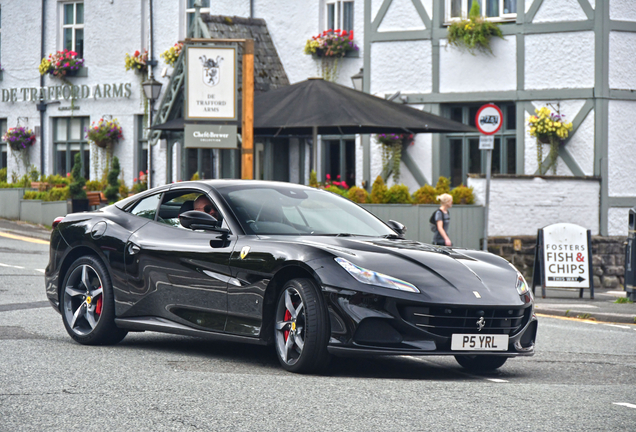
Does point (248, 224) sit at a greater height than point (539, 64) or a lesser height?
lesser

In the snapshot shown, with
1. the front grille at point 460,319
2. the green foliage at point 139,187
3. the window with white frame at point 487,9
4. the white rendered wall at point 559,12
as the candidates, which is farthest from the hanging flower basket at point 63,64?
the front grille at point 460,319

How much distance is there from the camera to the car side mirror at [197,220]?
7.39m

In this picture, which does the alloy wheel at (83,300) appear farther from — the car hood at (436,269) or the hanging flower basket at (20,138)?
the hanging flower basket at (20,138)

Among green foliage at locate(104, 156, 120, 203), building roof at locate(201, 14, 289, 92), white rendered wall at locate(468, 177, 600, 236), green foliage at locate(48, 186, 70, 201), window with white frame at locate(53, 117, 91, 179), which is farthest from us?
window with white frame at locate(53, 117, 91, 179)

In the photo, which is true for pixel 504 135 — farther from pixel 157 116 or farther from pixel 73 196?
pixel 73 196

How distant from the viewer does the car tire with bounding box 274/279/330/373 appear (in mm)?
6602

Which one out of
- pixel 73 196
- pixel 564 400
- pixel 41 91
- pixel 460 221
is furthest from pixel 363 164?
pixel 564 400

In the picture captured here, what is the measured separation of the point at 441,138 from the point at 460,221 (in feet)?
11.1

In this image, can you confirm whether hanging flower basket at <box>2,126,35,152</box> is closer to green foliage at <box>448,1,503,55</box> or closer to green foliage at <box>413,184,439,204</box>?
green foliage at <box>448,1,503,55</box>

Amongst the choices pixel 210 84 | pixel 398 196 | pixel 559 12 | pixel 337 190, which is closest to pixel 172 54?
pixel 337 190

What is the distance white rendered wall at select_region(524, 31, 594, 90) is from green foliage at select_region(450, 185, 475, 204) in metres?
3.01

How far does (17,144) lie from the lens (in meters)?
31.3

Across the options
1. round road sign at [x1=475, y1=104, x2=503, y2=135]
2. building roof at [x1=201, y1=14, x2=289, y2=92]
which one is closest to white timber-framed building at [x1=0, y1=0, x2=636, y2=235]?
building roof at [x1=201, y1=14, x2=289, y2=92]

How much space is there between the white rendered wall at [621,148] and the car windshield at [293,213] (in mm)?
13119
